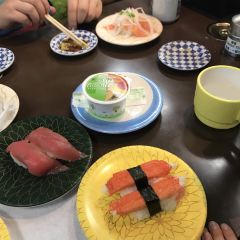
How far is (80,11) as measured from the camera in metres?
1.35

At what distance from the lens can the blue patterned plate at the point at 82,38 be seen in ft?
3.93

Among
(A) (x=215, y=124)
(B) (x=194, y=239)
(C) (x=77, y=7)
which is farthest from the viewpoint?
(C) (x=77, y=7)

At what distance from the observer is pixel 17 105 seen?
0.94 metres

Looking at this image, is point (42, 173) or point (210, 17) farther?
point (210, 17)

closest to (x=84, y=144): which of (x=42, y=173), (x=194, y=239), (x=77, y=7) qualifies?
(x=42, y=173)

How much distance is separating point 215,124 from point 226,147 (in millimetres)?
76

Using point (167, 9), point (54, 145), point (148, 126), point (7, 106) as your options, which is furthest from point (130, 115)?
point (167, 9)

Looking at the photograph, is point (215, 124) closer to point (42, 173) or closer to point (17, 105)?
point (42, 173)

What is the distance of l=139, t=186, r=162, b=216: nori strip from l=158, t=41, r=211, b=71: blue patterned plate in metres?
0.58

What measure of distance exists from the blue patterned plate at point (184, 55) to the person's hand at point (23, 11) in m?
0.58

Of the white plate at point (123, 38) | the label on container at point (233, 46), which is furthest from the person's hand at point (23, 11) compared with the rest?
the label on container at point (233, 46)

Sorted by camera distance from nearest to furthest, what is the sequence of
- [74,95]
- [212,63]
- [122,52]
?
1. [74,95]
2. [212,63]
3. [122,52]

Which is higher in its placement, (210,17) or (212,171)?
(210,17)

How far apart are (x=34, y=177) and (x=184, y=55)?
29.9 inches
